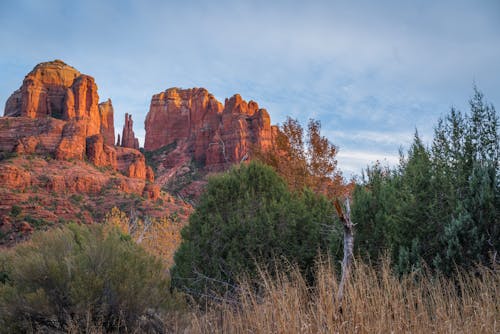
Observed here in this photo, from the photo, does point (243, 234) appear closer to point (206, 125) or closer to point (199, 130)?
point (199, 130)

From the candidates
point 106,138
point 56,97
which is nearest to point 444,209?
point 56,97

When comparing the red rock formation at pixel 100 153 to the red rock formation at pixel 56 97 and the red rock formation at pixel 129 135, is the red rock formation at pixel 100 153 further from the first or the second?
the red rock formation at pixel 129 135

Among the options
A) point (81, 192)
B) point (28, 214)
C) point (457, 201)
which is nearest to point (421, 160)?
point (457, 201)

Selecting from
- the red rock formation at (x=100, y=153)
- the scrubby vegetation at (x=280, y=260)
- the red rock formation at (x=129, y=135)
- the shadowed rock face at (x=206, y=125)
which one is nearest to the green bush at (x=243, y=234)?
the scrubby vegetation at (x=280, y=260)

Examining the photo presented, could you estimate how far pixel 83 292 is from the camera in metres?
5.54

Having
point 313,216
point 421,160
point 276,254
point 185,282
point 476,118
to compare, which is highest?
point 476,118

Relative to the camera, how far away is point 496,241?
5977mm

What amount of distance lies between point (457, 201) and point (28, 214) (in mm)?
44422

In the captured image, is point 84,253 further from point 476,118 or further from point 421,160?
point 476,118

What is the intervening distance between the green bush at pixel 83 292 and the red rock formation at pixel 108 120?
330 feet

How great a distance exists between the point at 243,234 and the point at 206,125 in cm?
9389

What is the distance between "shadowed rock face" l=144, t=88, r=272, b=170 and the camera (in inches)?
3465

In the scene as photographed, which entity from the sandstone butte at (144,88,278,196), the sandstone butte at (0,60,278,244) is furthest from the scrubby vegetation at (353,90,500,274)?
the sandstone butte at (144,88,278,196)

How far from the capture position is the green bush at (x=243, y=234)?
23.4ft
